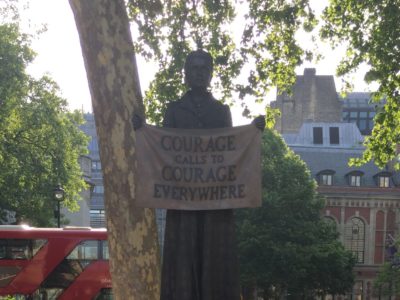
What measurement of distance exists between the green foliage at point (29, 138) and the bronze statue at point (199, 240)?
19.3 metres

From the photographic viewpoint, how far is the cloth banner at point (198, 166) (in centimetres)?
528

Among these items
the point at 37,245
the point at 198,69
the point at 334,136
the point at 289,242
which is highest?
the point at 334,136

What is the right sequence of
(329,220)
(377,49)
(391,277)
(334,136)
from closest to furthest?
(377,49) → (391,277) → (329,220) → (334,136)

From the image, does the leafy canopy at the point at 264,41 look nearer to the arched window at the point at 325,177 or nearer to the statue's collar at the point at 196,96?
the statue's collar at the point at 196,96

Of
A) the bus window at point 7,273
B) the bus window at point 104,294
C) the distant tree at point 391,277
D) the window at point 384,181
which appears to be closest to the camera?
the bus window at point 7,273

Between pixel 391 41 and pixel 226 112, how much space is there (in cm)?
748

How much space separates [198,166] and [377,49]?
777 cm

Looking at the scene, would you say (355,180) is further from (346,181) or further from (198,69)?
(198,69)

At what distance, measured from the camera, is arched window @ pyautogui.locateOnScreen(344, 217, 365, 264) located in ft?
152

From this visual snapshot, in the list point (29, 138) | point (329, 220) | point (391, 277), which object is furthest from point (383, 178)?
point (29, 138)

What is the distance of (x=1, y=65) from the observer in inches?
933

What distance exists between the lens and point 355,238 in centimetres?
4644

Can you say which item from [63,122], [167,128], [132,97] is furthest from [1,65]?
[167,128]

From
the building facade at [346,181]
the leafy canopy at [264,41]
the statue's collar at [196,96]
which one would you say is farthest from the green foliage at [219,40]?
the building facade at [346,181]
